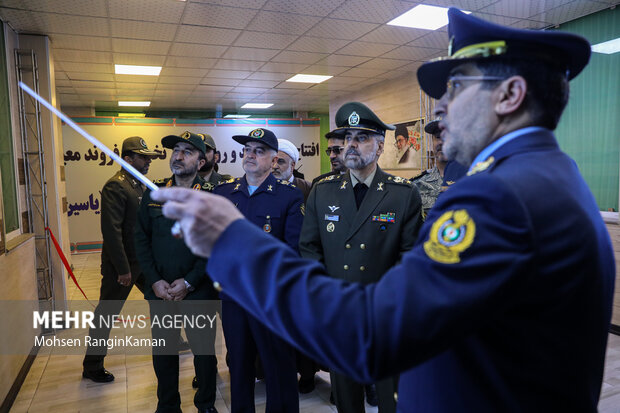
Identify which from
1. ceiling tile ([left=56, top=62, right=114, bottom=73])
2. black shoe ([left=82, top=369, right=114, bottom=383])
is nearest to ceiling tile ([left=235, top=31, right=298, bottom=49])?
ceiling tile ([left=56, top=62, right=114, bottom=73])

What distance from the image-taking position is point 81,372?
123 inches

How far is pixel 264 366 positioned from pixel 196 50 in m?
4.36

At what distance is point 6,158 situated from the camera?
336 cm

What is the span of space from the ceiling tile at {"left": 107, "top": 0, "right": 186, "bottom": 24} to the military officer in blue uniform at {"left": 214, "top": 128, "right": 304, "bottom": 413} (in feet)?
6.69

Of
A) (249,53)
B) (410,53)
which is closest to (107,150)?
(249,53)

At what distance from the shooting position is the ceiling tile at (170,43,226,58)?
5.09m

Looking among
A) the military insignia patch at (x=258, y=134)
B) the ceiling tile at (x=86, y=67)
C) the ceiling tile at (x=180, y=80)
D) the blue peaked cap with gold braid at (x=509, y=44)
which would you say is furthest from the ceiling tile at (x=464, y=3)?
the ceiling tile at (x=86, y=67)

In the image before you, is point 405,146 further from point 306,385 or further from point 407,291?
point 407,291

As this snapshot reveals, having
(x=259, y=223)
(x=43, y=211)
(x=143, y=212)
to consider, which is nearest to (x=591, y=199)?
(x=259, y=223)

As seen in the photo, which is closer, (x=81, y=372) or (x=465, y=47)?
(x=465, y=47)

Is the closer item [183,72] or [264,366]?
[264,366]

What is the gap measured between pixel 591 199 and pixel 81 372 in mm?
3536

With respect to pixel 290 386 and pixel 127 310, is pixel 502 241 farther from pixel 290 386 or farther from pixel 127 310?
pixel 127 310

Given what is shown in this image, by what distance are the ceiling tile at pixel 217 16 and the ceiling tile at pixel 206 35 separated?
5.4 inches
